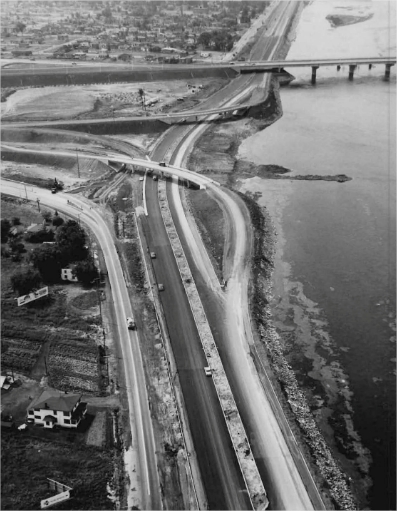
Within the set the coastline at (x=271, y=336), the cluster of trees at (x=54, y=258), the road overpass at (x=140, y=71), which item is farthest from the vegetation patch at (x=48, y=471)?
the road overpass at (x=140, y=71)

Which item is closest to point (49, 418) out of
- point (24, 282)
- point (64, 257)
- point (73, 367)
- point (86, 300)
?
point (73, 367)

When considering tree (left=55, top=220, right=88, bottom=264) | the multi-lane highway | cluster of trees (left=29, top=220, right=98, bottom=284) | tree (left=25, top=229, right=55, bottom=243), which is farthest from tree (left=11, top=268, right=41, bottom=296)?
tree (left=25, top=229, right=55, bottom=243)

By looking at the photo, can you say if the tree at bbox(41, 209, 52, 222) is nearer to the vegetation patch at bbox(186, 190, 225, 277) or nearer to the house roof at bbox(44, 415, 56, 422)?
the vegetation patch at bbox(186, 190, 225, 277)

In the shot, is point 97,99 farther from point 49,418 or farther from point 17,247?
point 49,418

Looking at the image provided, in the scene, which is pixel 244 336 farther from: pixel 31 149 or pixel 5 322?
pixel 31 149

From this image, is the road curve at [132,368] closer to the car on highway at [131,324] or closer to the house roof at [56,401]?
the car on highway at [131,324]

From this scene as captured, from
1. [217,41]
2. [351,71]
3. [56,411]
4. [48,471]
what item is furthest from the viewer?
[217,41]

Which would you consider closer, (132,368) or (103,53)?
(132,368)

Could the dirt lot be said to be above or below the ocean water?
above
